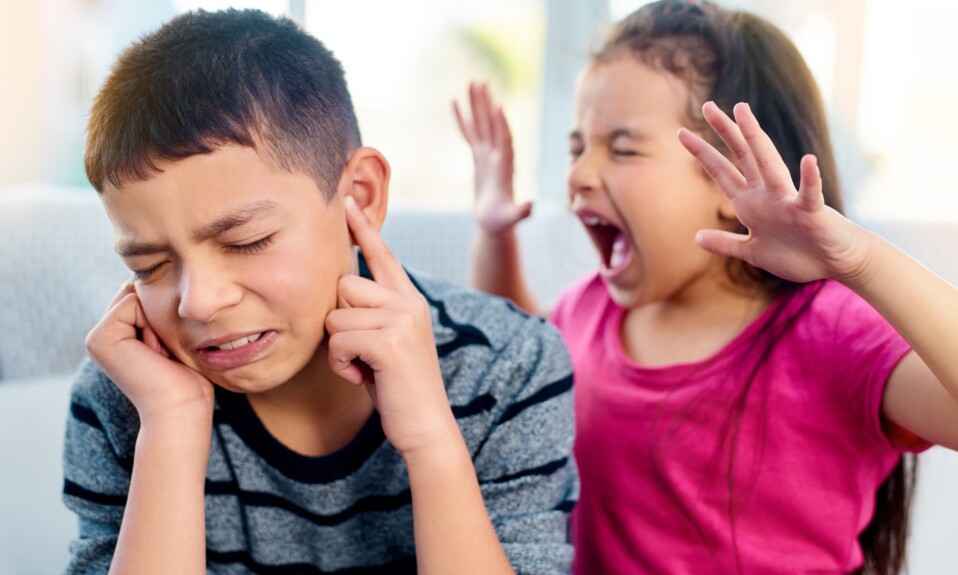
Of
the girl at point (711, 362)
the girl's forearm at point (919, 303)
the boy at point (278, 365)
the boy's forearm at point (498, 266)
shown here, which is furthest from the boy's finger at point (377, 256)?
the boy's forearm at point (498, 266)

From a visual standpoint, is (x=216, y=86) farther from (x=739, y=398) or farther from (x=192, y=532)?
(x=739, y=398)

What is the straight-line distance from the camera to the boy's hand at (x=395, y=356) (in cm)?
85

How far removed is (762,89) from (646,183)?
185 mm

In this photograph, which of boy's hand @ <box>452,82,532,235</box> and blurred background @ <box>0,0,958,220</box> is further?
blurred background @ <box>0,0,958,220</box>

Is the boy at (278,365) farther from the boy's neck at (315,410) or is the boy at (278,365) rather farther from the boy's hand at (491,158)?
the boy's hand at (491,158)

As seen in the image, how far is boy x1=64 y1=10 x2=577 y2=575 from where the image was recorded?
2.72 ft

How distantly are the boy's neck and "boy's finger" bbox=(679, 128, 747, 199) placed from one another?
44cm

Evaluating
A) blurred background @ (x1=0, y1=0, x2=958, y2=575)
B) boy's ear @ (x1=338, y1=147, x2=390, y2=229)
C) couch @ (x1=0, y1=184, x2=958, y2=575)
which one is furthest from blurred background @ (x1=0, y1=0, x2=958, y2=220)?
boy's ear @ (x1=338, y1=147, x2=390, y2=229)

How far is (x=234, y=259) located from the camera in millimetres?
833

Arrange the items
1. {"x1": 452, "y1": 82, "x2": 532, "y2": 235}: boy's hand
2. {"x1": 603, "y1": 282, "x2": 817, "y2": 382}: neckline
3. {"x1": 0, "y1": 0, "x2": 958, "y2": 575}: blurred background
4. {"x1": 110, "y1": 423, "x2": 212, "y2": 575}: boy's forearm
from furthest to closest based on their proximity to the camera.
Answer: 1. {"x1": 0, "y1": 0, "x2": 958, "y2": 575}: blurred background
2. {"x1": 452, "y1": 82, "x2": 532, "y2": 235}: boy's hand
3. {"x1": 603, "y1": 282, "x2": 817, "y2": 382}: neckline
4. {"x1": 110, "y1": 423, "x2": 212, "y2": 575}: boy's forearm

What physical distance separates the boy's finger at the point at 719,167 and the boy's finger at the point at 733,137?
19 mm

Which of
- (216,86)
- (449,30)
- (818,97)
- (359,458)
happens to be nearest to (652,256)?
(818,97)

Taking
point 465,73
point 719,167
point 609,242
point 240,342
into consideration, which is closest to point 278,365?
point 240,342

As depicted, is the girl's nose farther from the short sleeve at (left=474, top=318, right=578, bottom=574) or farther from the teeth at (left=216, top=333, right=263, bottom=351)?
the teeth at (left=216, top=333, right=263, bottom=351)
